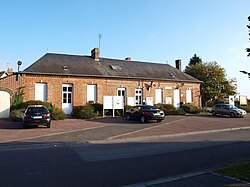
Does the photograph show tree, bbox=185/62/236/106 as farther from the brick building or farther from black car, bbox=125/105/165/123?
black car, bbox=125/105/165/123

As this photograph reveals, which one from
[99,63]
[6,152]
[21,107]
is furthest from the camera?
[99,63]

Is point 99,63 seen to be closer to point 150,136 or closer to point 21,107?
point 21,107

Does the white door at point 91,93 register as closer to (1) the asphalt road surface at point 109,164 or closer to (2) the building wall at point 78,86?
(2) the building wall at point 78,86

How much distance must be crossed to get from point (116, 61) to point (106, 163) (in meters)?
25.1

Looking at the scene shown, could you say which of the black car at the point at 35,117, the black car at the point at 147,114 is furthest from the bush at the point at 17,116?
the black car at the point at 147,114

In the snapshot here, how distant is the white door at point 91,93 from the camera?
26031 millimetres

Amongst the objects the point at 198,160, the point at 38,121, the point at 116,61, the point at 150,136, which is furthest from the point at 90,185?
the point at 116,61

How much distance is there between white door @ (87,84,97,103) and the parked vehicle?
1370cm

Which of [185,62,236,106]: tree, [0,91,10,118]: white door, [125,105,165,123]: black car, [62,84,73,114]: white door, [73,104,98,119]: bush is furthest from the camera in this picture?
[185,62,236,106]: tree

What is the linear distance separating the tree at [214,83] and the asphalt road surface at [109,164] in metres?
34.3

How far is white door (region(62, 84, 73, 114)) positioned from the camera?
2486 centimetres

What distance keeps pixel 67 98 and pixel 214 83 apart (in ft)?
92.4

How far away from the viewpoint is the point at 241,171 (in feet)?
18.3

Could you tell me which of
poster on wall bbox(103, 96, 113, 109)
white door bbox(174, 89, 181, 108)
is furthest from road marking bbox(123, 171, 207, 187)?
white door bbox(174, 89, 181, 108)
